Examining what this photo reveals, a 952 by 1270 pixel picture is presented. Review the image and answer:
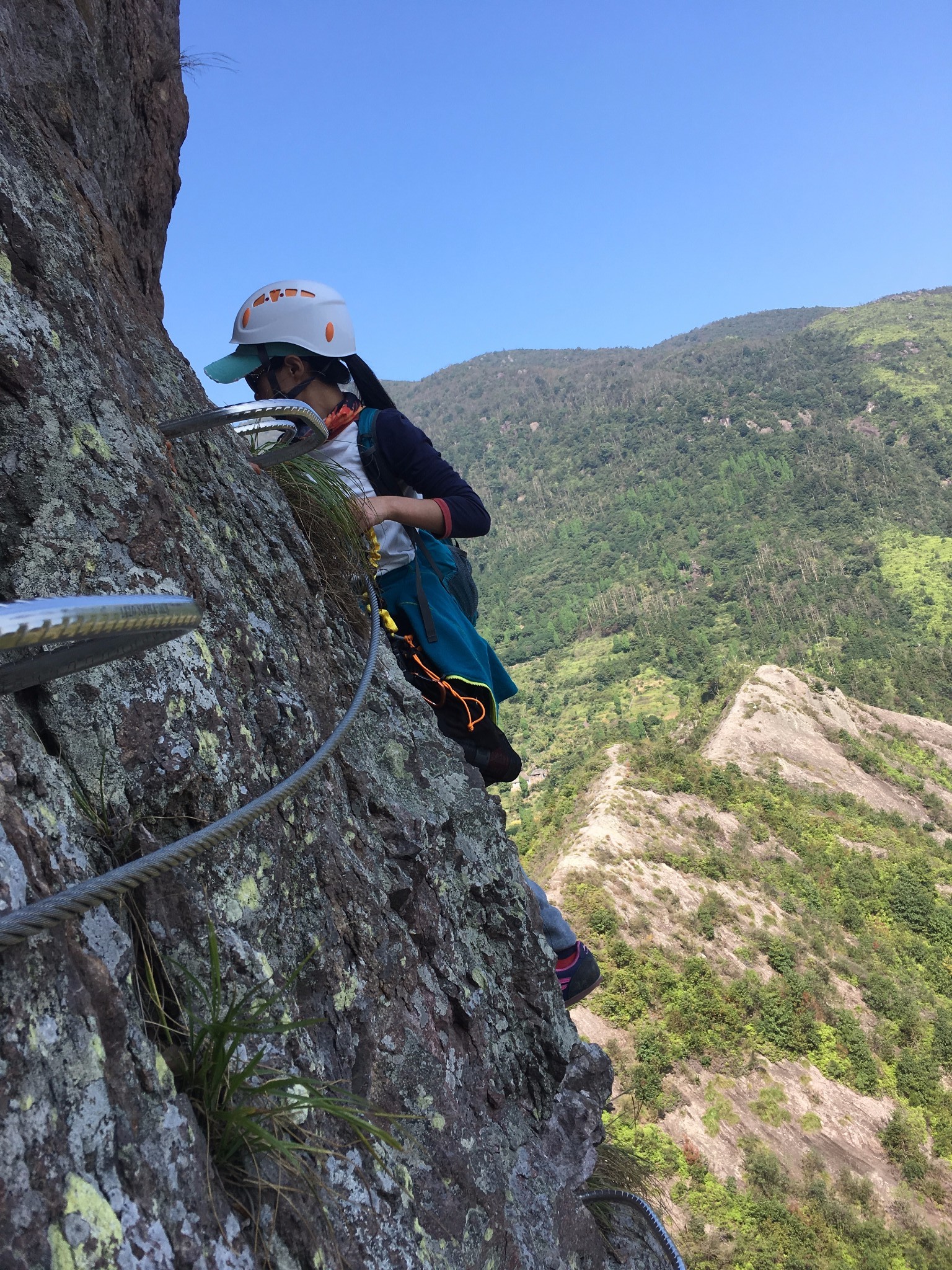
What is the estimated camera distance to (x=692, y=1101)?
21.5 m

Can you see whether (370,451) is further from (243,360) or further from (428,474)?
(243,360)

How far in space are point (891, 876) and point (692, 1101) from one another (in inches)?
732

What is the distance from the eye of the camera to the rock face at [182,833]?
1.15 m

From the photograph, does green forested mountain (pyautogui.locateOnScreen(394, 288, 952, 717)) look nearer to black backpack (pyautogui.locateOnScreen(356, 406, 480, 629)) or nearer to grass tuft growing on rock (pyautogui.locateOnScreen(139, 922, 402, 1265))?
black backpack (pyautogui.locateOnScreen(356, 406, 480, 629))

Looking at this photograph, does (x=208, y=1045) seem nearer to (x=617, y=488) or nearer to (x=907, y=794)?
(x=907, y=794)

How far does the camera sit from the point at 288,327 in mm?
3219

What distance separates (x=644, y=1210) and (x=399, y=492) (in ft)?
10.8

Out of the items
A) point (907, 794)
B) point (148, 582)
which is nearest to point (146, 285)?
point (148, 582)

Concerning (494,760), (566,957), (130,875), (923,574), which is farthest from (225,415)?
(923,574)

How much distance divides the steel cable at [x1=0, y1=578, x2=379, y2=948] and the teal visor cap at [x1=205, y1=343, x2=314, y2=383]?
6.63 ft

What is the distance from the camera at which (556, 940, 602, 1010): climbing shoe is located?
12.6ft

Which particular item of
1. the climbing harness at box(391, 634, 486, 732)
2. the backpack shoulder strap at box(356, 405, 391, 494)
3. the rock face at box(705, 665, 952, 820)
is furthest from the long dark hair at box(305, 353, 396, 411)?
the rock face at box(705, 665, 952, 820)

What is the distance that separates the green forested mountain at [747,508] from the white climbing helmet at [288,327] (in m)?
64.6

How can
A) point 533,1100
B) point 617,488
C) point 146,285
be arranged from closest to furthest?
point 533,1100
point 146,285
point 617,488
